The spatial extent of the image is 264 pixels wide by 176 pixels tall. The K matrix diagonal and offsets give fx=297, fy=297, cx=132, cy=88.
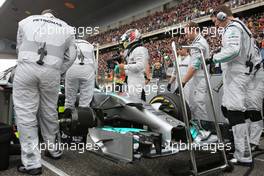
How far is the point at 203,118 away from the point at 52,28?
2.31 metres

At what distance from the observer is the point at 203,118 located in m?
4.05

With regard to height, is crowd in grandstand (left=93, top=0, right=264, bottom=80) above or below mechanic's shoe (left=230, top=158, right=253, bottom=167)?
above

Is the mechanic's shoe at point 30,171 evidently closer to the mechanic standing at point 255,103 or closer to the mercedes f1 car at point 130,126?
the mercedes f1 car at point 130,126

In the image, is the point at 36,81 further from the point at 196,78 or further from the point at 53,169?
the point at 196,78

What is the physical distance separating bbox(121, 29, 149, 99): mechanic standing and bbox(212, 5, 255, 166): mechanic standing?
135 centimetres

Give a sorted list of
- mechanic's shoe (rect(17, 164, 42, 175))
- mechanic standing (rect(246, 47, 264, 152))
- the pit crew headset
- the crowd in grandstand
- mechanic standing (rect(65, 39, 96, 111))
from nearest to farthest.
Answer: mechanic's shoe (rect(17, 164, 42, 175)), the pit crew headset, mechanic standing (rect(246, 47, 264, 152)), mechanic standing (rect(65, 39, 96, 111)), the crowd in grandstand

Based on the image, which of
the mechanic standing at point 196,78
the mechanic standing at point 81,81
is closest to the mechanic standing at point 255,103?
the mechanic standing at point 196,78

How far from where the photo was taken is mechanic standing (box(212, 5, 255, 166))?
9.80ft

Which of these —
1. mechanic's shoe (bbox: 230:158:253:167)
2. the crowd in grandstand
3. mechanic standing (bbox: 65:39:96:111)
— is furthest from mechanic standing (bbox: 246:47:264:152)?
the crowd in grandstand

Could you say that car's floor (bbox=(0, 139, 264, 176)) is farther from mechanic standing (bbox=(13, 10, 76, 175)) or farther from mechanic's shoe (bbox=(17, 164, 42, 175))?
mechanic standing (bbox=(13, 10, 76, 175))

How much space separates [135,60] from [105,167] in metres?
1.88

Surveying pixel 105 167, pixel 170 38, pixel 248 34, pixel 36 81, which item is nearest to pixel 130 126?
pixel 105 167

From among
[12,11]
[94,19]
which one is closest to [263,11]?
[94,19]

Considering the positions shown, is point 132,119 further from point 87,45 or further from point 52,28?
point 87,45
